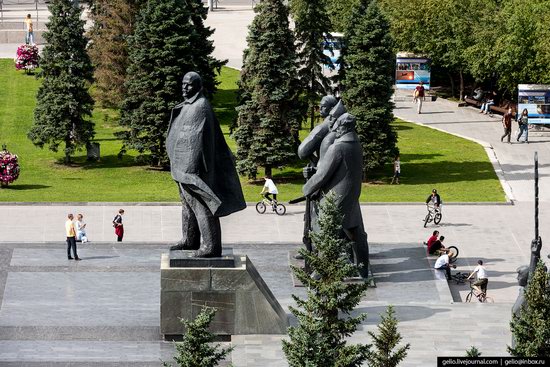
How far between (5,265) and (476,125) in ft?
96.2

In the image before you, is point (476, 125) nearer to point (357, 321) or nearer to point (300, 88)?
point (300, 88)

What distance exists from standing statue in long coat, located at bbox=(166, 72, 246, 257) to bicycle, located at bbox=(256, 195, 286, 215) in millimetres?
15372

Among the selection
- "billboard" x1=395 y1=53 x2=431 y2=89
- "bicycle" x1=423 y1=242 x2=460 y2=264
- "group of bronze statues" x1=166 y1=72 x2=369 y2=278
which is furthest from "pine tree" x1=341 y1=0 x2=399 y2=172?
"group of bronze statues" x1=166 y1=72 x2=369 y2=278

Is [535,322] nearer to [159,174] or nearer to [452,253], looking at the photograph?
[452,253]

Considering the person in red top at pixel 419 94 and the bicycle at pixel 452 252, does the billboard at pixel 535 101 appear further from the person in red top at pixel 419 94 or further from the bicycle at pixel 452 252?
the bicycle at pixel 452 252

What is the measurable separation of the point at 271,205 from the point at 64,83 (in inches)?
420

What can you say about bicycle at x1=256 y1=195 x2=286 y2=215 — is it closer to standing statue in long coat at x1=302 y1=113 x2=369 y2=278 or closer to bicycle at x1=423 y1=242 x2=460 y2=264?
bicycle at x1=423 y1=242 x2=460 y2=264

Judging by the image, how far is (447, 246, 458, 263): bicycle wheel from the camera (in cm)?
3788

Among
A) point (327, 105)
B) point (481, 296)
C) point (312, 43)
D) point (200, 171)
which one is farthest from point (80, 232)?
point (312, 43)

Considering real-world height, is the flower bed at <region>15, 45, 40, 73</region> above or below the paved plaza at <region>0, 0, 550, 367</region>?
above

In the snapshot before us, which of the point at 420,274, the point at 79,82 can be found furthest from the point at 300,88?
the point at 420,274

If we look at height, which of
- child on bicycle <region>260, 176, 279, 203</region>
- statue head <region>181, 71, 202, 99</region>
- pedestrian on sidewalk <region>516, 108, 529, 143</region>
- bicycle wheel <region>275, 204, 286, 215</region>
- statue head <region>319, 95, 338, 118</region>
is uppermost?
statue head <region>181, 71, 202, 99</region>

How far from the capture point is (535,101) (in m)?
58.1

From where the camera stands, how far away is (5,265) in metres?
35.4
